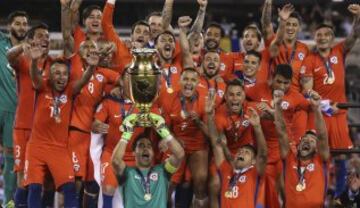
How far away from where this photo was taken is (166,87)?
12.5 meters

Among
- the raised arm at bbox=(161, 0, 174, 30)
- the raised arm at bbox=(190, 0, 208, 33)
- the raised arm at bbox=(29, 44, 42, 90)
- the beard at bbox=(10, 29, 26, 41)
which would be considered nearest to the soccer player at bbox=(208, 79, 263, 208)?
the raised arm at bbox=(190, 0, 208, 33)

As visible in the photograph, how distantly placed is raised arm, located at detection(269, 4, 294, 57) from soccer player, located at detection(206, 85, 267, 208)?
955mm

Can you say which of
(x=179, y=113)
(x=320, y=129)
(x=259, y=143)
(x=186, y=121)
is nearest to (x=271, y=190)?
(x=259, y=143)

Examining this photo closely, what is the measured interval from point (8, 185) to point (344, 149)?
12.2ft

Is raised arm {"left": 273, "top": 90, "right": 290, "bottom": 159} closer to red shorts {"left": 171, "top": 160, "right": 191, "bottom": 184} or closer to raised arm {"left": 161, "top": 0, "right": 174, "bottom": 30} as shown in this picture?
red shorts {"left": 171, "top": 160, "right": 191, "bottom": 184}

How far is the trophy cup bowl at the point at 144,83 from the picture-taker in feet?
33.0

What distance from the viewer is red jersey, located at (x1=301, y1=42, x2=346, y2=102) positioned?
1315 cm

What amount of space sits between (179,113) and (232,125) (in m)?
0.59

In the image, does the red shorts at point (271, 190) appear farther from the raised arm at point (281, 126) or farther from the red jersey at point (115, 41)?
the red jersey at point (115, 41)

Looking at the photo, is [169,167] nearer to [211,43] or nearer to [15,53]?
[15,53]

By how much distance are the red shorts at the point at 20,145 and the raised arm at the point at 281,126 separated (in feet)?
8.69

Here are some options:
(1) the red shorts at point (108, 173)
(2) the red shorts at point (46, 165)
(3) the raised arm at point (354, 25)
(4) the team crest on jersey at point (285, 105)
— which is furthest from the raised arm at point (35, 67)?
(3) the raised arm at point (354, 25)

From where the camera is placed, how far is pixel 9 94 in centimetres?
1297

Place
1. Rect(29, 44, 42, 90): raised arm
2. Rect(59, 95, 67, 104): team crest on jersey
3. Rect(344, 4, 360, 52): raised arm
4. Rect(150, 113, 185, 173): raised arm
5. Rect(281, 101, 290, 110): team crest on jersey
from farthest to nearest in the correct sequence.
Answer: Rect(344, 4, 360, 52): raised arm, Rect(281, 101, 290, 110): team crest on jersey, Rect(59, 95, 67, 104): team crest on jersey, Rect(29, 44, 42, 90): raised arm, Rect(150, 113, 185, 173): raised arm
